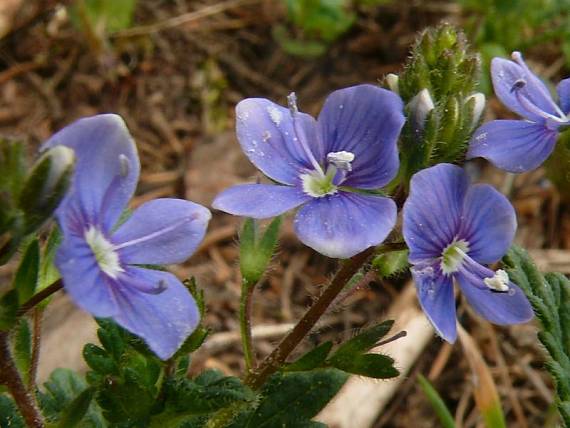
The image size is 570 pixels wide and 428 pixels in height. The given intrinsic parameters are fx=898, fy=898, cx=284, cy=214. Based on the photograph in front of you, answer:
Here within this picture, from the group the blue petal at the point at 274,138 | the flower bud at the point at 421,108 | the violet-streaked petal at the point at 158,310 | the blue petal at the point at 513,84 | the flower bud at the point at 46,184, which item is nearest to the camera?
the flower bud at the point at 46,184

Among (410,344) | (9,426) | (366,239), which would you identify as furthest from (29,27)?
(366,239)

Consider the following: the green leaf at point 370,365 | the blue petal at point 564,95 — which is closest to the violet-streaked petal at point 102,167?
the green leaf at point 370,365

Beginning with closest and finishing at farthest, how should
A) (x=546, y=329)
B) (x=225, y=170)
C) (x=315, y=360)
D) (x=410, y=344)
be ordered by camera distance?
(x=315, y=360)
(x=546, y=329)
(x=410, y=344)
(x=225, y=170)

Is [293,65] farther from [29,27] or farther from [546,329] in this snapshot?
[546,329]

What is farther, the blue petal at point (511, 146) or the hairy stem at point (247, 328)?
the hairy stem at point (247, 328)

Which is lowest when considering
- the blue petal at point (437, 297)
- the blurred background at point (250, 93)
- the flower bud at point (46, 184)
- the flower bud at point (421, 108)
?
the blurred background at point (250, 93)

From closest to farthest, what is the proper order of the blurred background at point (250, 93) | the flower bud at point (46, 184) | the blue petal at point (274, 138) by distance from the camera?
the flower bud at point (46, 184)
the blue petal at point (274, 138)
the blurred background at point (250, 93)

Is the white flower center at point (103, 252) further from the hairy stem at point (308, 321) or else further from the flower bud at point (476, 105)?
the flower bud at point (476, 105)

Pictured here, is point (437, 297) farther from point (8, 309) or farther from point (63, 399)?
point (63, 399)
